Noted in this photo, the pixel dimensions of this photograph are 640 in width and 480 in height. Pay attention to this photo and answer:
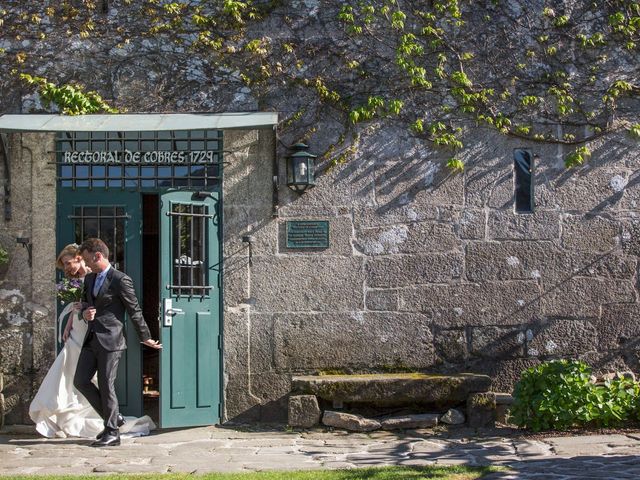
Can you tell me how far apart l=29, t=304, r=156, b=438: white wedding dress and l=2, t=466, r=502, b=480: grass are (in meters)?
1.47

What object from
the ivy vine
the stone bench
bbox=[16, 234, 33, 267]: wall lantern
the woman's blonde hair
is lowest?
the stone bench

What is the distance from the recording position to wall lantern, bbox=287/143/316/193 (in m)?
7.70

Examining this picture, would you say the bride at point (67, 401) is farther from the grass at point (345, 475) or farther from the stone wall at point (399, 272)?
the grass at point (345, 475)

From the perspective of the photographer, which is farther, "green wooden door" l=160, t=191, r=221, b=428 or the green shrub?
"green wooden door" l=160, t=191, r=221, b=428

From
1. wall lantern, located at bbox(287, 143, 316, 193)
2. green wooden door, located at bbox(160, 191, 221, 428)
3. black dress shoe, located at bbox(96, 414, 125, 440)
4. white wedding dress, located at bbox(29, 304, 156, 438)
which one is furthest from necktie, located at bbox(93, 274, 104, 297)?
wall lantern, located at bbox(287, 143, 316, 193)

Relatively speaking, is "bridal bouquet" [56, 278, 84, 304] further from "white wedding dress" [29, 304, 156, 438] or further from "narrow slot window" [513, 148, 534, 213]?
"narrow slot window" [513, 148, 534, 213]

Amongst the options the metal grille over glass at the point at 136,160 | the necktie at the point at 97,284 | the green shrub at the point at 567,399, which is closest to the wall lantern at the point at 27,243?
the metal grille over glass at the point at 136,160

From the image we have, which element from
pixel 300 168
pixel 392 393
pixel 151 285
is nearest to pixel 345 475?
pixel 392 393

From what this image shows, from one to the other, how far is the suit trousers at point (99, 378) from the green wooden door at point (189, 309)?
2.05 ft

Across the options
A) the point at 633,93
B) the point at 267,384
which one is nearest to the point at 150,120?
the point at 267,384

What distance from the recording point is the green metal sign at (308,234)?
783 cm

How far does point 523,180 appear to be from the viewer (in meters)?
8.05

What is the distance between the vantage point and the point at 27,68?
7.85 m

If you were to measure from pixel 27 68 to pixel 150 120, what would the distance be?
1212 mm
